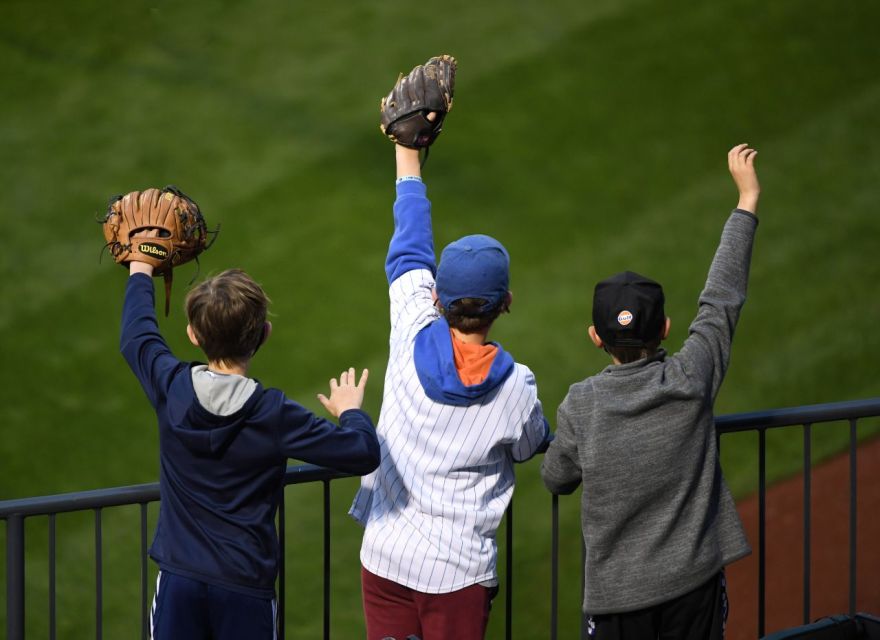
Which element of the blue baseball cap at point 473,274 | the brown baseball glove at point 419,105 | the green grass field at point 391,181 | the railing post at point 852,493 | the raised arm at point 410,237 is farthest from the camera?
the green grass field at point 391,181

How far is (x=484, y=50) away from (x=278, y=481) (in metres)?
4.71

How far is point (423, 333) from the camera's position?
93.0 inches

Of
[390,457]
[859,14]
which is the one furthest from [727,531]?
[859,14]

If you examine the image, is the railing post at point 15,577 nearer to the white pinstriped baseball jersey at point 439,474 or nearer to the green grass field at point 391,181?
the white pinstriped baseball jersey at point 439,474

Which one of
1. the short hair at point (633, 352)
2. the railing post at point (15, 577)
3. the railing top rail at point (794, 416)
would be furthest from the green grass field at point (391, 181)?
the short hair at point (633, 352)

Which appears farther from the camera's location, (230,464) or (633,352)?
(633,352)

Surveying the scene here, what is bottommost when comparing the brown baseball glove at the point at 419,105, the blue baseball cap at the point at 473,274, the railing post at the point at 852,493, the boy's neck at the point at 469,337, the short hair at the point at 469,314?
the railing post at the point at 852,493

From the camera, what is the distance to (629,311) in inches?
90.4

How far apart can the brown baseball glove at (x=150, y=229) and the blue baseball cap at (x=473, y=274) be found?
0.53 metres

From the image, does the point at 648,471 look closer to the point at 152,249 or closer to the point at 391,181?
the point at 152,249

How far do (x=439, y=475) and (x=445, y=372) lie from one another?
0.66 ft

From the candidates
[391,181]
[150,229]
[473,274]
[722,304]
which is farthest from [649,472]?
[391,181]

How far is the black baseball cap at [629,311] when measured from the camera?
7.54ft

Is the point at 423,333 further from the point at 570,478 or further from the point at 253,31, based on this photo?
the point at 253,31
